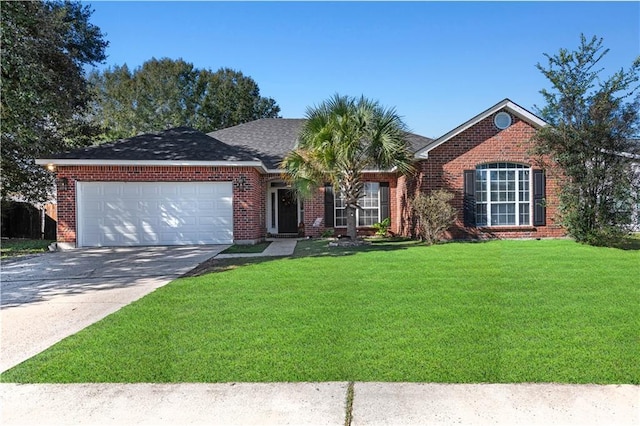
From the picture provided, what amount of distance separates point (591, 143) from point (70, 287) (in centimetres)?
1324

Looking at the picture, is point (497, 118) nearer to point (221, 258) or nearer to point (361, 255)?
point (361, 255)

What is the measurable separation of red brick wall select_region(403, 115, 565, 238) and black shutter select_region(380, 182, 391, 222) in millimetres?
2922

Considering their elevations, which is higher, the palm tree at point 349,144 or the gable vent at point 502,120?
the gable vent at point 502,120

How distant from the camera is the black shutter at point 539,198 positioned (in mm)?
14273

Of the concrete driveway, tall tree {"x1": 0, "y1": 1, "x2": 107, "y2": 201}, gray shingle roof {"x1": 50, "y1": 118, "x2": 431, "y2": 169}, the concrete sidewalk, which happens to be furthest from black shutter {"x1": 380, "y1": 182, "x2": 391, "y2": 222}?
the concrete sidewalk

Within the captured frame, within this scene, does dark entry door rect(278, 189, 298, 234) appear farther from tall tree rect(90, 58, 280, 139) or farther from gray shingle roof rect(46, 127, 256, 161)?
tall tree rect(90, 58, 280, 139)

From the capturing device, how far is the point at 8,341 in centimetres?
457

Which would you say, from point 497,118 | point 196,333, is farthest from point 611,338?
point 497,118

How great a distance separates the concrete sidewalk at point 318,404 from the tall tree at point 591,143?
10492 millimetres

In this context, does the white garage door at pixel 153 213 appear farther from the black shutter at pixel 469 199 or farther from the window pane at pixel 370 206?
the black shutter at pixel 469 199

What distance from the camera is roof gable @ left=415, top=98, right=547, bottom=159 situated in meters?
14.0

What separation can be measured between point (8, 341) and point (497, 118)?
46.7ft

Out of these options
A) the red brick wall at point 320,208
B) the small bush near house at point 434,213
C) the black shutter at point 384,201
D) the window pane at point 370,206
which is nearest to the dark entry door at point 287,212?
the red brick wall at point 320,208

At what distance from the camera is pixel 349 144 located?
41.1ft
